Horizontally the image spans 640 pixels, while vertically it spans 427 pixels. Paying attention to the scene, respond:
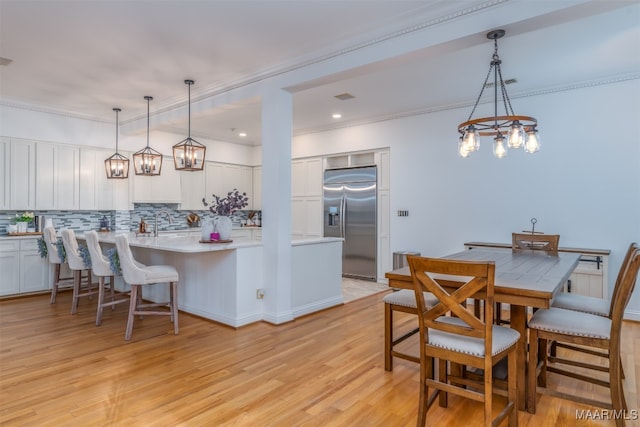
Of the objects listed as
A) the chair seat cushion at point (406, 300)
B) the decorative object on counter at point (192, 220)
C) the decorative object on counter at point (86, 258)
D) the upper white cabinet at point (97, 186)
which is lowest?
the chair seat cushion at point (406, 300)

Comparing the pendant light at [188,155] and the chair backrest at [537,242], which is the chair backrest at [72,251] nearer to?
the pendant light at [188,155]

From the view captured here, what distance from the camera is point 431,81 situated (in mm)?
4258

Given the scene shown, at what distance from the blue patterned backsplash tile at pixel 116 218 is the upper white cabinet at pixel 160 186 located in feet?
1.03

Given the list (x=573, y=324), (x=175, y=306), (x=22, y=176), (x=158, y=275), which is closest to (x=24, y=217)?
(x=22, y=176)

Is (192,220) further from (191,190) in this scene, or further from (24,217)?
(24,217)

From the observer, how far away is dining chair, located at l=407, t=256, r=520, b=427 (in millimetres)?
1827

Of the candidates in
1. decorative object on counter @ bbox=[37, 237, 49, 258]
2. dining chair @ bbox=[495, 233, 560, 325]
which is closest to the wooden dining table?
dining chair @ bbox=[495, 233, 560, 325]

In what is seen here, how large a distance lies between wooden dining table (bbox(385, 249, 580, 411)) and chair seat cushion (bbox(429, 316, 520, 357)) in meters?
0.18

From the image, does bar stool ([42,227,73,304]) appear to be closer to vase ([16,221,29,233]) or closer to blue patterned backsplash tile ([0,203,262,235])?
vase ([16,221,29,233])

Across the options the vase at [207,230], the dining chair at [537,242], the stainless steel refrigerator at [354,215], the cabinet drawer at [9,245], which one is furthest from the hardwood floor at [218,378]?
the stainless steel refrigerator at [354,215]

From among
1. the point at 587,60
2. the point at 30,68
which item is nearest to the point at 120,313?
the point at 30,68

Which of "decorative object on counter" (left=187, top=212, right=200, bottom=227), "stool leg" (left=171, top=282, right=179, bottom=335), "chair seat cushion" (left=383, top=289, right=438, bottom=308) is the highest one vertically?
"decorative object on counter" (left=187, top=212, right=200, bottom=227)

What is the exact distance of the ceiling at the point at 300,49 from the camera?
2.72m

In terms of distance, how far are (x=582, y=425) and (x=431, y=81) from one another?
350 centimetres
